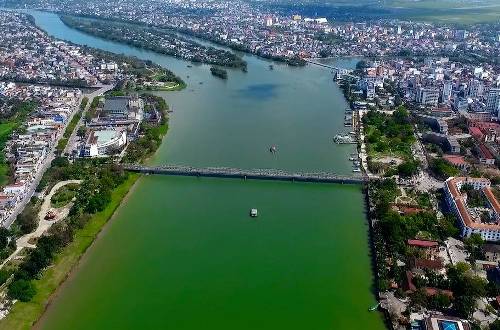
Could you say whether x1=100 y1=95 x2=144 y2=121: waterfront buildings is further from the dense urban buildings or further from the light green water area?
the light green water area

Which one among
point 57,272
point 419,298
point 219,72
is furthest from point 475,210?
point 219,72

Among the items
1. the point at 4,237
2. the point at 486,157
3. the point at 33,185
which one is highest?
the point at 4,237

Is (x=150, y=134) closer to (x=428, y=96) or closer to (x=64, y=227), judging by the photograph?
(x=64, y=227)

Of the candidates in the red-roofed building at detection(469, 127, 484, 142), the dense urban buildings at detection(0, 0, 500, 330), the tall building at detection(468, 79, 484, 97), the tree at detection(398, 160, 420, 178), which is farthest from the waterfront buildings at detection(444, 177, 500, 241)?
the tall building at detection(468, 79, 484, 97)

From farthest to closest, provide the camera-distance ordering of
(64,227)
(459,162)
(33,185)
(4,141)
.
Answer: (4,141), (459,162), (33,185), (64,227)

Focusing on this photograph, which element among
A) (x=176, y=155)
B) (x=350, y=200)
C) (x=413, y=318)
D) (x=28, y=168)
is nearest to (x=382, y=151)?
(x=350, y=200)

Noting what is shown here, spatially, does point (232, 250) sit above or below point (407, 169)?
below
